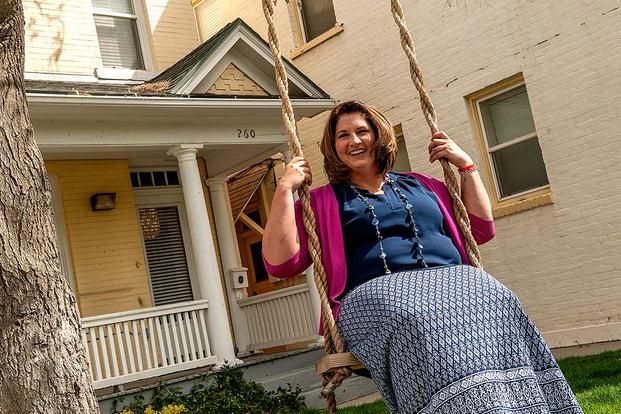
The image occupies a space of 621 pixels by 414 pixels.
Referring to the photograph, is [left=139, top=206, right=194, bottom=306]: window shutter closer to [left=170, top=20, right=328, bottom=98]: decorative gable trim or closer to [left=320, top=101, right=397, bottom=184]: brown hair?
[left=170, top=20, right=328, bottom=98]: decorative gable trim

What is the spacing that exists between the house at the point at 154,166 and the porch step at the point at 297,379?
29cm

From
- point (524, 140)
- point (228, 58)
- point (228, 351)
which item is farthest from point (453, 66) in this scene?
point (228, 351)

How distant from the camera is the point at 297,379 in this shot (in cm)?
977

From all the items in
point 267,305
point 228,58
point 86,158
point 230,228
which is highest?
point 228,58

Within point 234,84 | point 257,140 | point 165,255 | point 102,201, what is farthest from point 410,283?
point 165,255

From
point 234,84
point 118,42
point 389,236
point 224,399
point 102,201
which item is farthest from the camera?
point 118,42

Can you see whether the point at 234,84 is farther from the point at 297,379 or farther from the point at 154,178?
the point at 297,379

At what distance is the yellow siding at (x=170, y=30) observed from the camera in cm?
1284

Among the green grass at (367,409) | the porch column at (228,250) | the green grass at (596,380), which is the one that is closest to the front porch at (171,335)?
the porch column at (228,250)

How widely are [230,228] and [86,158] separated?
2405mm

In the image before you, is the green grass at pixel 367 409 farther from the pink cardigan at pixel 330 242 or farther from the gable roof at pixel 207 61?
the pink cardigan at pixel 330 242

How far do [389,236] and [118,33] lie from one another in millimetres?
10144

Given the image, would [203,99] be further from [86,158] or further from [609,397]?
[609,397]

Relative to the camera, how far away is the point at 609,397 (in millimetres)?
6098
